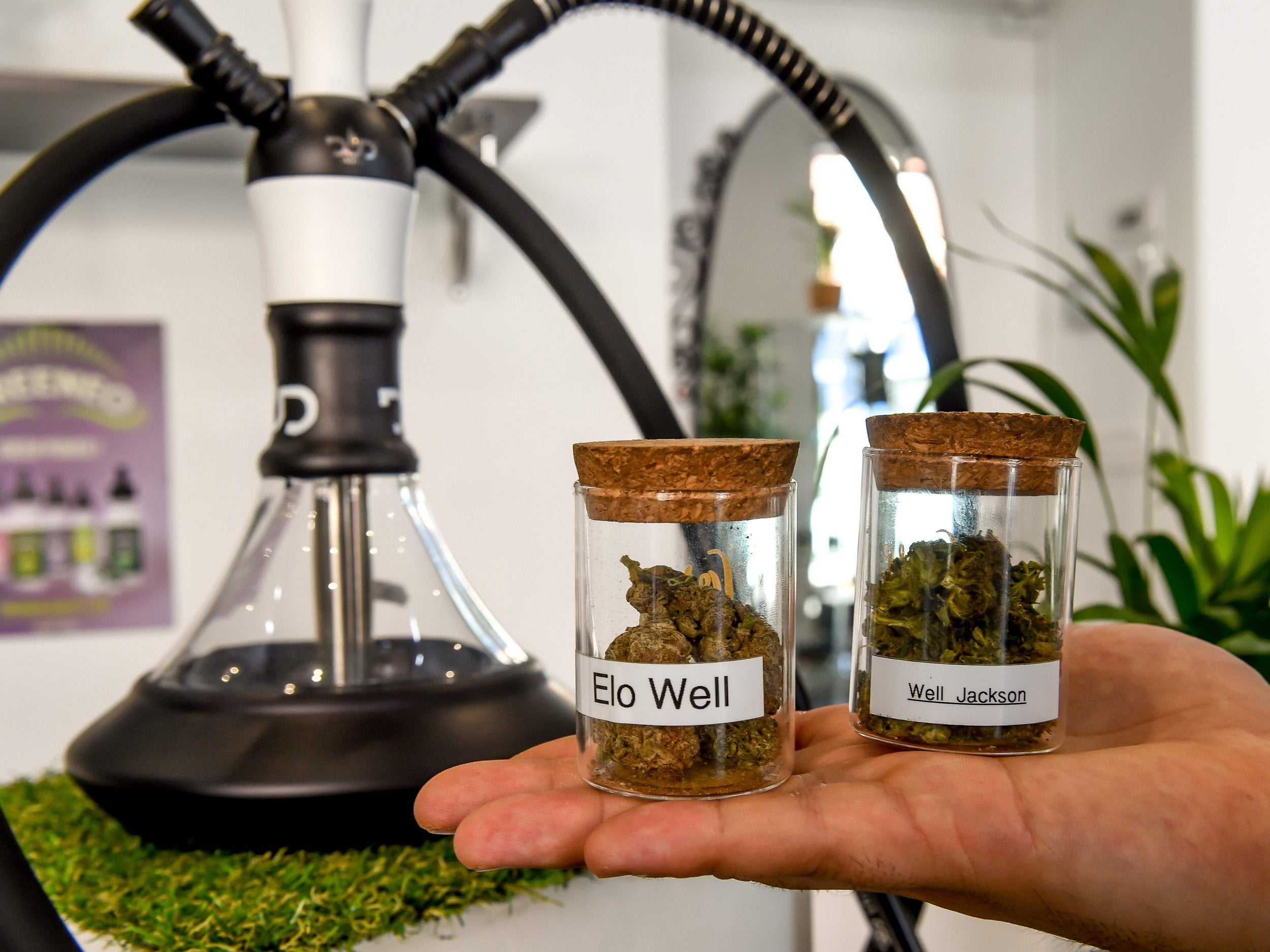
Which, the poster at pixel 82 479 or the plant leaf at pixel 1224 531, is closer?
the plant leaf at pixel 1224 531

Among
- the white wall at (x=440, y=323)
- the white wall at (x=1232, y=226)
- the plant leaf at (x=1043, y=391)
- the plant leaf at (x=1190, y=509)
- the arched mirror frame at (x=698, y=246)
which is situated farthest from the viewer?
the arched mirror frame at (x=698, y=246)

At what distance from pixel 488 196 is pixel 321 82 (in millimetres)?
130

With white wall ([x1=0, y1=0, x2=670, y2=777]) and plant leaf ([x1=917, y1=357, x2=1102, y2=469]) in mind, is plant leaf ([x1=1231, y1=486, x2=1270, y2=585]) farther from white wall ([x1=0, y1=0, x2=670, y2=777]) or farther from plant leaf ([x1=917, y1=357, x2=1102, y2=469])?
white wall ([x1=0, y1=0, x2=670, y2=777])

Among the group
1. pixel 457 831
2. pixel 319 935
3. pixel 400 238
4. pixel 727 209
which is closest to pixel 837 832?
pixel 457 831

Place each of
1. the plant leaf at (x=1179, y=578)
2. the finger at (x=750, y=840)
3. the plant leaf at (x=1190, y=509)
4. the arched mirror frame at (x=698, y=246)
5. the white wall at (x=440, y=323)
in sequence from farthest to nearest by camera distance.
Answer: the arched mirror frame at (x=698, y=246) < the white wall at (x=440, y=323) < the plant leaf at (x=1190, y=509) < the plant leaf at (x=1179, y=578) < the finger at (x=750, y=840)

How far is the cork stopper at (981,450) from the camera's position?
1.77ft

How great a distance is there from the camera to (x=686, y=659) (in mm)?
491

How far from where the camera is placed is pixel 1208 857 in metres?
0.51

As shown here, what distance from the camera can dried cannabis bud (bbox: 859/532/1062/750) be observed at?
1.76 ft

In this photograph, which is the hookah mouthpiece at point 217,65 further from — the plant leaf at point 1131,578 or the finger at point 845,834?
the plant leaf at point 1131,578

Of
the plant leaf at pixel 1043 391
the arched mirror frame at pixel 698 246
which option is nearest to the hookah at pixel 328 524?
the plant leaf at pixel 1043 391

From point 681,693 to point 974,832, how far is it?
15 centimetres

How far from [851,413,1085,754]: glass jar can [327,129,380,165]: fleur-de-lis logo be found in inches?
13.6

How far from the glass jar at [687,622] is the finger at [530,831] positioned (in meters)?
0.04
